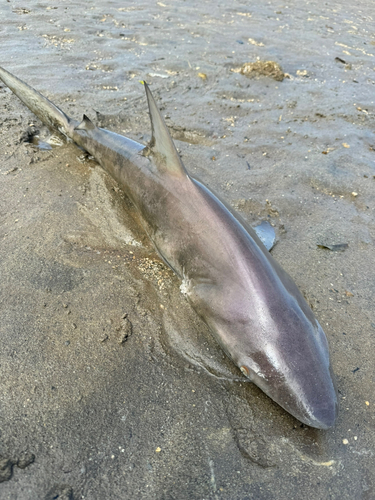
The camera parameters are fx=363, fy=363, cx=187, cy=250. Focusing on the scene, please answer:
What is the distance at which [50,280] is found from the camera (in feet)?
9.30

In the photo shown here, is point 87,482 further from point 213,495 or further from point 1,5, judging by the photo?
point 1,5

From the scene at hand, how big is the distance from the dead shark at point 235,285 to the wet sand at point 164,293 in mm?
202

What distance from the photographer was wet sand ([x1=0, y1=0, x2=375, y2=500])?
197cm

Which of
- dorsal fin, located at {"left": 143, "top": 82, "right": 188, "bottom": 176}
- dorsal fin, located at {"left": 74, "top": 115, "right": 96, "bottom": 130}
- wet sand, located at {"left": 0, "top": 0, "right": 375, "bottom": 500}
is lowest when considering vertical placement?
wet sand, located at {"left": 0, "top": 0, "right": 375, "bottom": 500}

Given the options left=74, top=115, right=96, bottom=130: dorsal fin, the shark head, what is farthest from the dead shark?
left=74, top=115, right=96, bottom=130: dorsal fin

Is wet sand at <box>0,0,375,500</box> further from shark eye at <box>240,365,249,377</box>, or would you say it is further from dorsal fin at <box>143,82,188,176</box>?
dorsal fin at <box>143,82,188,176</box>

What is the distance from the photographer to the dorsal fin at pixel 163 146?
282 centimetres

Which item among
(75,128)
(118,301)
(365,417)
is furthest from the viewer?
(75,128)

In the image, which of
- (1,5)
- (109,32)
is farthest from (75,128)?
(1,5)

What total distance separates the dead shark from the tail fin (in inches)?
60.1

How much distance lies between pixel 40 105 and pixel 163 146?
2471 mm

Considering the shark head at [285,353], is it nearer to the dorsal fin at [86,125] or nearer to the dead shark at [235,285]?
the dead shark at [235,285]

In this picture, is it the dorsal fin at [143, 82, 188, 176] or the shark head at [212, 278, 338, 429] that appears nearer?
the shark head at [212, 278, 338, 429]

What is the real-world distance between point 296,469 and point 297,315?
33.6 inches
